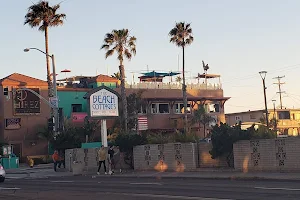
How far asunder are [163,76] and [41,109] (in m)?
21.0

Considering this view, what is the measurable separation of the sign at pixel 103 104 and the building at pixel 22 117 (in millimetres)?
24205

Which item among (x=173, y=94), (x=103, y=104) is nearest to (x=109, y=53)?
(x=103, y=104)

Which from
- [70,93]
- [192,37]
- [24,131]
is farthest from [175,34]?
[24,131]

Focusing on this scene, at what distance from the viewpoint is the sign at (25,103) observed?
192 ft

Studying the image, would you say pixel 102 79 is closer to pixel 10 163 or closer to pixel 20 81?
pixel 20 81

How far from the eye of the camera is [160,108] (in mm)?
67688

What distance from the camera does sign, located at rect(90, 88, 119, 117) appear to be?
34.5m

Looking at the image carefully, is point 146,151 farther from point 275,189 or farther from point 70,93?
point 70,93

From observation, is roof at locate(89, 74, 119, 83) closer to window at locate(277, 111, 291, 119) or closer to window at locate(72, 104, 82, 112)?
window at locate(72, 104, 82, 112)

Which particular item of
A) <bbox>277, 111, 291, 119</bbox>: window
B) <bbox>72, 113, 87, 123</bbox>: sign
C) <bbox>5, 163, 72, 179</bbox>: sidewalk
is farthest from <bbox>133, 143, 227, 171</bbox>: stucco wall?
<bbox>277, 111, 291, 119</bbox>: window

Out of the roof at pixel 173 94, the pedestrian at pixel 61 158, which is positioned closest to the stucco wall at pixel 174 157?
the pedestrian at pixel 61 158

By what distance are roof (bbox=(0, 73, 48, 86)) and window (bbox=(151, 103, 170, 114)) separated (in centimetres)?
1516

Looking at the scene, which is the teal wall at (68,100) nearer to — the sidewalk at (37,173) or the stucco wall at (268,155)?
the sidewalk at (37,173)

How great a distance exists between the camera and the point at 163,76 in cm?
7394
